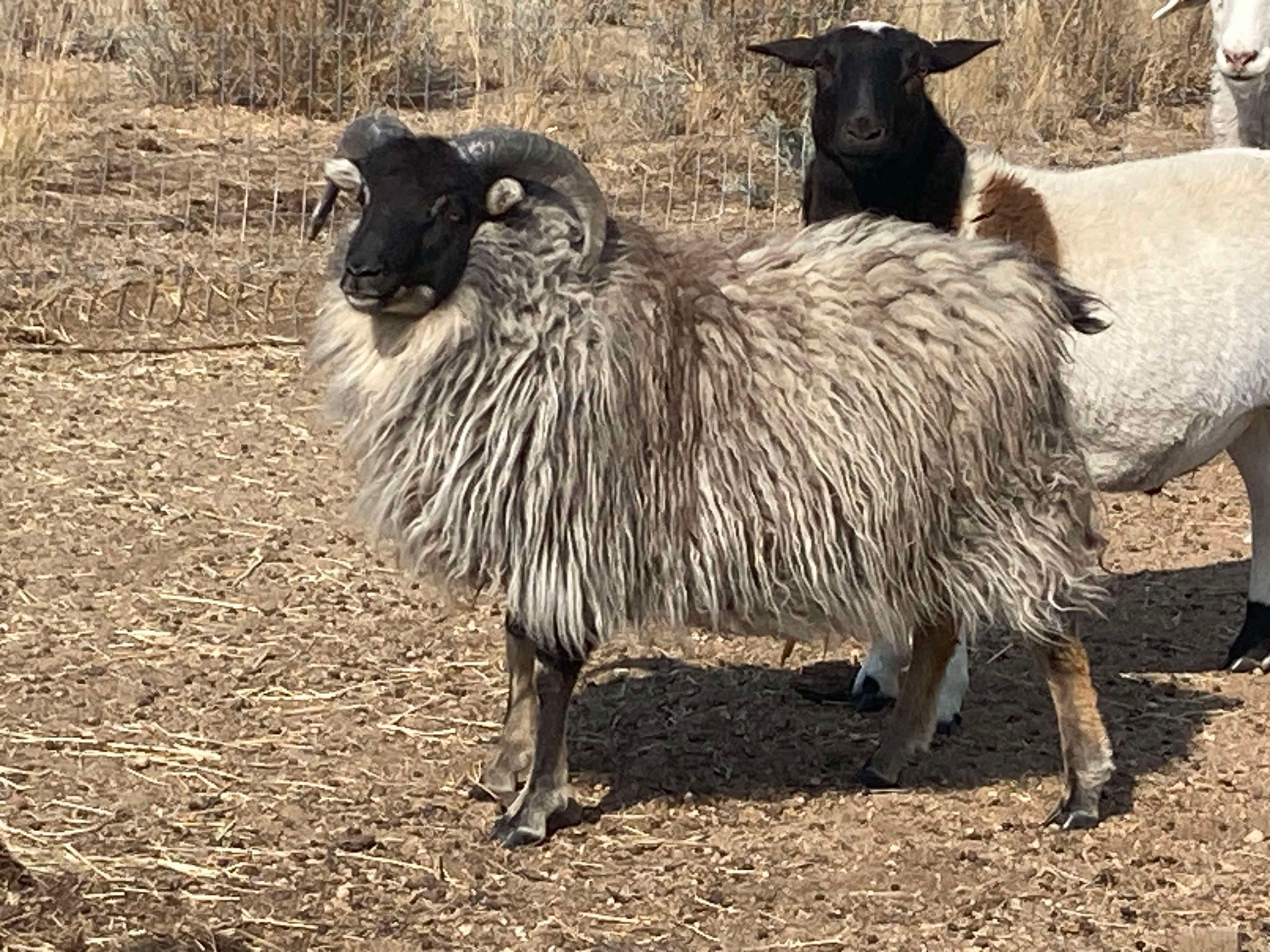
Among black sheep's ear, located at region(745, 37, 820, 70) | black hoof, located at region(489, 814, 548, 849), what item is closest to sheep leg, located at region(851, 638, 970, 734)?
black hoof, located at region(489, 814, 548, 849)

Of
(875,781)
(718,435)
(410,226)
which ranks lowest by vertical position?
(875,781)

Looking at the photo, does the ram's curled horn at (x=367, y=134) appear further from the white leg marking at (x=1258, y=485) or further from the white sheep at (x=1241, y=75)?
the white sheep at (x=1241, y=75)

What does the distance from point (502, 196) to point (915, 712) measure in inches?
70.9

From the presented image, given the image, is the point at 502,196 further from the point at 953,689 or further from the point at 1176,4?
the point at 1176,4

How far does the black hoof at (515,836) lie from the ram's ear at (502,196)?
150 centimetres

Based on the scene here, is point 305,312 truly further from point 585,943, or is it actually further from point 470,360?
point 585,943

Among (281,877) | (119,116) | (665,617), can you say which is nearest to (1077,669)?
(665,617)

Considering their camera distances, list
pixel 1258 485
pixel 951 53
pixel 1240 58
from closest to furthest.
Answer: pixel 951 53 < pixel 1258 485 < pixel 1240 58

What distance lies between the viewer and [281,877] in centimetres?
486

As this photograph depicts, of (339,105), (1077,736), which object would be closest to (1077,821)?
(1077,736)

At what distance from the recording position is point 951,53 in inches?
244

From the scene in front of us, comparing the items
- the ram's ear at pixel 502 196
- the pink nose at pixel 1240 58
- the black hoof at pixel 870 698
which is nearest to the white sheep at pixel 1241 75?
the pink nose at pixel 1240 58

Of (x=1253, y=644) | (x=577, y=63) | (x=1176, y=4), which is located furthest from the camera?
(x=577, y=63)

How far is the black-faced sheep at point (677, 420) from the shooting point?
503 cm
